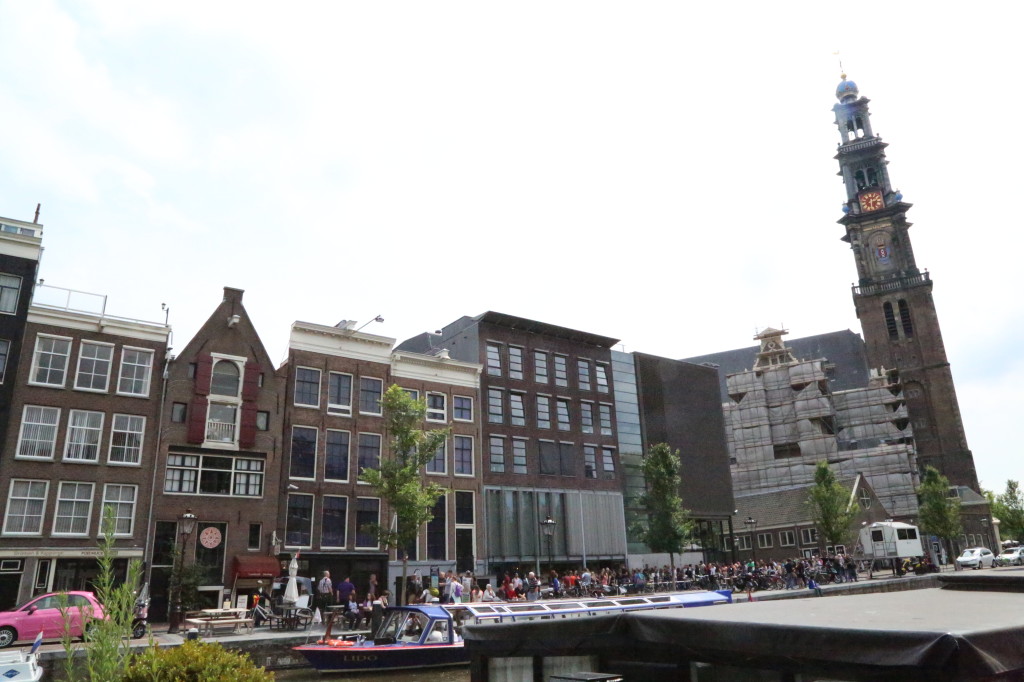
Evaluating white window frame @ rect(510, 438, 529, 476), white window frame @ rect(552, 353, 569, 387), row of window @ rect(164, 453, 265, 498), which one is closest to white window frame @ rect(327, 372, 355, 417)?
row of window @ rect(164, 453, 265, 498)

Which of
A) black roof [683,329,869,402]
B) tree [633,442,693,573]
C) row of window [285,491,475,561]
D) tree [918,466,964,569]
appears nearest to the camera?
row of window [285,491,475,561]

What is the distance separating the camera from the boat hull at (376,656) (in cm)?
2162

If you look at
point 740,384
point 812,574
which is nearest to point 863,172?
point 740,384

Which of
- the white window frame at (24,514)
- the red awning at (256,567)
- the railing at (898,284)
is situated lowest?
the red awning at (256,567)

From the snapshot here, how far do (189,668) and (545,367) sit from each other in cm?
3970

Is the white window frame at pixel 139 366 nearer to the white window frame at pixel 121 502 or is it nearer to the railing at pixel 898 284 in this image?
the white window frame at pixel 121 502

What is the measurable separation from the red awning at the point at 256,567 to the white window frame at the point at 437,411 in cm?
1205

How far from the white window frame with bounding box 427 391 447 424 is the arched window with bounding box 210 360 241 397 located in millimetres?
10970

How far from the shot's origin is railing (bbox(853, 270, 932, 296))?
291 feet

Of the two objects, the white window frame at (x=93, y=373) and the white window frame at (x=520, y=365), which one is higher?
the white window frame at (x=520, y=365)

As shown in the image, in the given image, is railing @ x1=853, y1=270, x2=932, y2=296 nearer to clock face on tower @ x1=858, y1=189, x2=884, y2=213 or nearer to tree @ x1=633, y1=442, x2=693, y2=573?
clock face on tower @ x1=858, y1=189, x2=884, y2=213

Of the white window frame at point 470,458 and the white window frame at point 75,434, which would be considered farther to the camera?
the white window frame at point 470,458

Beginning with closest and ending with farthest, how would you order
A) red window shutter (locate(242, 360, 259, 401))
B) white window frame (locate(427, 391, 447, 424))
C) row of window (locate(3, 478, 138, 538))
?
row of window (locate(3, 478, 138, 538)), red window shutter (locate(242, 360, 259, 401)), white window frame (locate(427, 391, 447, 424))

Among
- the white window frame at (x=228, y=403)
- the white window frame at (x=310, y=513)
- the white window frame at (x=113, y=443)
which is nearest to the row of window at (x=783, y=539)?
the white window frame at (x=310, y=513)
